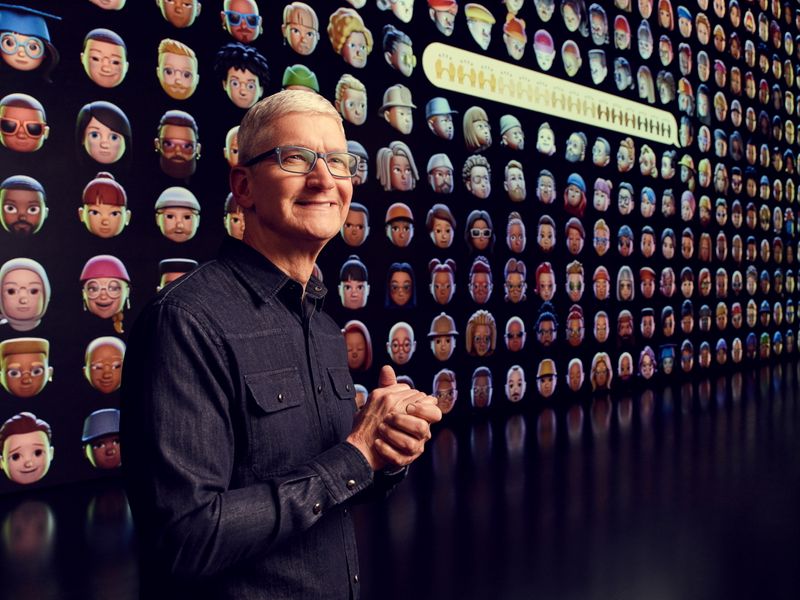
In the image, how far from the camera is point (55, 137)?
2414 mm

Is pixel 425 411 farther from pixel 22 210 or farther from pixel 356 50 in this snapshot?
pixel 356 50

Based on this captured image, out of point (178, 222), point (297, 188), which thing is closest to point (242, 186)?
point (297, 188)

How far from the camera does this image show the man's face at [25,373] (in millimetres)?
2312

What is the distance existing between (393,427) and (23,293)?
78.1 inches

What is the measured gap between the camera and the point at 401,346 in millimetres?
3387

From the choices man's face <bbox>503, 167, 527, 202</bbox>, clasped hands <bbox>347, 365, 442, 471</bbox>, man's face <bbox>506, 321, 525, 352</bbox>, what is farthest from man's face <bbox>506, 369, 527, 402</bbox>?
clasped hands <bbox>347, 365, 442, 471</bbox>

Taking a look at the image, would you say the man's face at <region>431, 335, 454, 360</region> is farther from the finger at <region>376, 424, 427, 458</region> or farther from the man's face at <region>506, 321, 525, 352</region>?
the finger at <region>376, 424, 427, 458</region>

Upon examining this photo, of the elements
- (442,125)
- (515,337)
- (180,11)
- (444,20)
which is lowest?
(515,337)

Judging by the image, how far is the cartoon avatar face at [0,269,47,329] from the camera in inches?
91.0

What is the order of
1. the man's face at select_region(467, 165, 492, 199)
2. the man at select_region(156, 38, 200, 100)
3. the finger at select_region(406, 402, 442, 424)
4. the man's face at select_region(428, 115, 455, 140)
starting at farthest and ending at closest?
1. the man's face at select_region(467, 165, 492, 199)
2. the man's face at select_region(428, 115, 455, 140)
3. the man at select_region(156, 38, 200, 100)
4. the finger at select_region(406, 402, 442, 424)

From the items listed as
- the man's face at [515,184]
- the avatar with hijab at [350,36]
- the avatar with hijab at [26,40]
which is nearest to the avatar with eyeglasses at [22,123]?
the avatar with hijab at [26,40]

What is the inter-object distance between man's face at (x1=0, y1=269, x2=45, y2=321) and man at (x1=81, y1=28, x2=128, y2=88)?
78cm

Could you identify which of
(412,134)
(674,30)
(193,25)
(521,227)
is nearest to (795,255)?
(674,30)

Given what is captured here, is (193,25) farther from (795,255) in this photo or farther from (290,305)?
(795,255)
